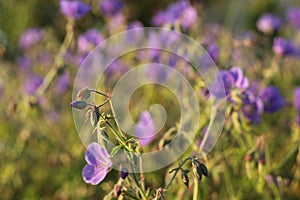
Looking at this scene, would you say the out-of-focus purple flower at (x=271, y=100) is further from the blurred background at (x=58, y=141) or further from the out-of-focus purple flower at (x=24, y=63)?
the out-of-focus purple flower at (x=24, y=63)

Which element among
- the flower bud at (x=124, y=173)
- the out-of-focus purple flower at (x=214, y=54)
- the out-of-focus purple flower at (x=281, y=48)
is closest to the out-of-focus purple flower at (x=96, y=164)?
the flower bud at (x=124, y=173)

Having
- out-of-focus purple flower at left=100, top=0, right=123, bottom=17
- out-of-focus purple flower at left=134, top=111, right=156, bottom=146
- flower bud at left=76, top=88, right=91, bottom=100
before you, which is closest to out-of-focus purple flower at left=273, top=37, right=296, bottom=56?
out-of-focus purple flower at left=100, top=0, right=123, bottom=17

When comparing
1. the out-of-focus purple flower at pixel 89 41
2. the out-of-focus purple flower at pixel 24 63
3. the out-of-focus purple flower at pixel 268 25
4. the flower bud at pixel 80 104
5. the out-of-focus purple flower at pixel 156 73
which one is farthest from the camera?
the out-of-focus purple flower at pixel 24 63

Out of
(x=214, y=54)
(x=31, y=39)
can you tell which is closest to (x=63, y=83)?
(x=31, y=39)

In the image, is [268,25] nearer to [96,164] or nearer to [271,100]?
[271,100]

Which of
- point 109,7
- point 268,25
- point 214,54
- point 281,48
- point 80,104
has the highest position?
point 109,7

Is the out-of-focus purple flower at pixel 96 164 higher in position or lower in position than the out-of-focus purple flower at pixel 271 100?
lower

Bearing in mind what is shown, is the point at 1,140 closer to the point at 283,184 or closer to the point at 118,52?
the point at 118,52
